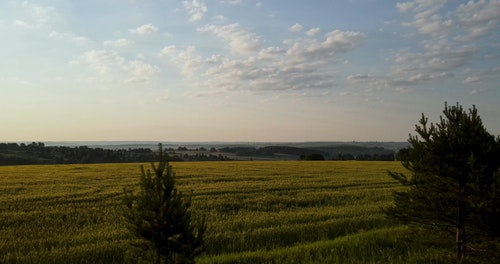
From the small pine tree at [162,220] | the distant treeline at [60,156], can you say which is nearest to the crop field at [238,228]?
the small pine tree at [162,220]

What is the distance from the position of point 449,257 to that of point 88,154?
99.2 meters

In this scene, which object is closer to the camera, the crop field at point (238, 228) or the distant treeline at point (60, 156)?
the crop field at point (238, 228)

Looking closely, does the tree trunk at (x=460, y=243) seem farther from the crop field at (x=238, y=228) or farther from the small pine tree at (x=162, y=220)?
the small pine tree at (x=162, y=220)

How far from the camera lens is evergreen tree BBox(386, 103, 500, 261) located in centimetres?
784

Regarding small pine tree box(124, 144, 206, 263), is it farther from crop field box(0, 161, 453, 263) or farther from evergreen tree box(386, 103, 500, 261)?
evergreen tree box(386, 103, 500, 261)

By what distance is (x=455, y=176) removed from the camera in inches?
322

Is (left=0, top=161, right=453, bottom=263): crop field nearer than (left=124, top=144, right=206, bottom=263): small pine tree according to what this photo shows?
No

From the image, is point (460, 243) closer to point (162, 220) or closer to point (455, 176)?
point (455, 176)

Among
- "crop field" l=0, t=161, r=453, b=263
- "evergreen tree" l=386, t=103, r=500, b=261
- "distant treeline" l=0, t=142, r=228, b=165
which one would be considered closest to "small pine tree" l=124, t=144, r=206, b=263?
"crop field" l=0, t=161, r=453, b=263

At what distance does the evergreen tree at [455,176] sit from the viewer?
7840 millimetres

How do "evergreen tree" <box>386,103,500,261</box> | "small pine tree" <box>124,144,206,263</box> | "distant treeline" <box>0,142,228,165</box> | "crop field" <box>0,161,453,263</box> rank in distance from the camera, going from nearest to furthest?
"small pine tree" <box>124,144,206,263</box>, "evergreen tree" <box>386,103,500,261</box>, "crop field" <box>0,161,453,263</box>, "distant treeline" <box>0,142,228,165</box>

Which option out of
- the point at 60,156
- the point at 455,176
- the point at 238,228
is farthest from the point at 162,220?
the point at 60,156

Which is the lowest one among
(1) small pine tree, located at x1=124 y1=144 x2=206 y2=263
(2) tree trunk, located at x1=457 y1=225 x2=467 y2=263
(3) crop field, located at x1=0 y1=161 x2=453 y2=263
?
(3) crop field, located at x1=0 y1=161 x2=453 y2=263

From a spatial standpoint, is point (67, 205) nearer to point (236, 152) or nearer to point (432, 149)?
point (432, 149)
